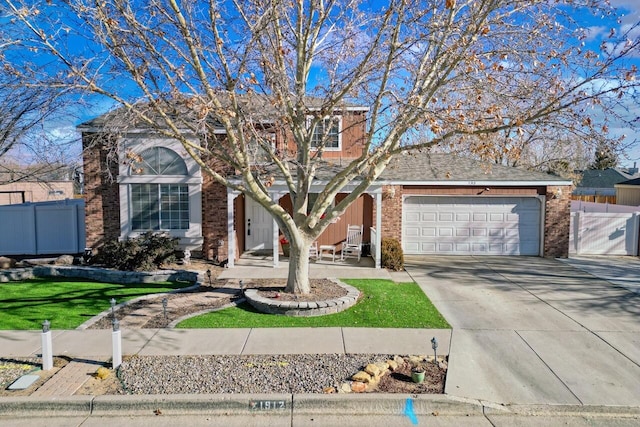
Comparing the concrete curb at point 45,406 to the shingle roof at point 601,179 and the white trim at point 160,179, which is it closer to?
the white trim at point 160,179

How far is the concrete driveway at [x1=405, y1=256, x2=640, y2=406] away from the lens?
5.54 metres

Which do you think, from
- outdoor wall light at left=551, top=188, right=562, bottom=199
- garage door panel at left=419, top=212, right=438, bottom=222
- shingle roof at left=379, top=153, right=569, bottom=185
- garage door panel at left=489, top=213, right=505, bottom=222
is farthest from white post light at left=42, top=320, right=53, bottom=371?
outdoor wall light at left=551, top=188, right=562, bottom=199

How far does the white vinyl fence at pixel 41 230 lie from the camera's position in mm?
15422

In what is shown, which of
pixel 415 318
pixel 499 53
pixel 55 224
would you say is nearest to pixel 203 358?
pixel 415 318

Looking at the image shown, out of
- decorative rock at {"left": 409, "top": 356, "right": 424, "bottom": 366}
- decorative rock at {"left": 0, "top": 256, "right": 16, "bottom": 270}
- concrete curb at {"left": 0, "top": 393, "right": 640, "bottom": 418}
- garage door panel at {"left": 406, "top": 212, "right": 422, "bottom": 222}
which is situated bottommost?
concrete curb at {"left": 0, "top": 393, "right": 640, "bottom": 418}

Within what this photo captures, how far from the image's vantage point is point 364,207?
49.6 ft

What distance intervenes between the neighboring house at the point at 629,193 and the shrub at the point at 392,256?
3163 centimetres

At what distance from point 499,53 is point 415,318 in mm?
4870

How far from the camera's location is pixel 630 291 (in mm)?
10391

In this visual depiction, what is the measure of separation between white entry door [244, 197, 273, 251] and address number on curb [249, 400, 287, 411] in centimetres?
1044

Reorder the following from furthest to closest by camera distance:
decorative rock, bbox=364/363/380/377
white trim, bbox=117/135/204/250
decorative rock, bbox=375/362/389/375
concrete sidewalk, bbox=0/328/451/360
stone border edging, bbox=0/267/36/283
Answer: white trim, bbox=117/135/204/250, stone border edging, bbox=0/267/36/283, concrete sidewalk, bbox=0/328/451/360, decorative rock, bbox=375/362/389/375, decorative rock, bbox=364/363/380/377

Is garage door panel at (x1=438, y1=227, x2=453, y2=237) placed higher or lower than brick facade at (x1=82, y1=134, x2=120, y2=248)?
lower

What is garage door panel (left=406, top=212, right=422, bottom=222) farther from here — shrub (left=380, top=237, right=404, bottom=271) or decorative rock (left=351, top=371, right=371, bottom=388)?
decorative rock (left=351, top=371, right=371, bottom=388)

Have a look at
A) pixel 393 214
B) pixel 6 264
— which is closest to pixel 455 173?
pixel 393 214
